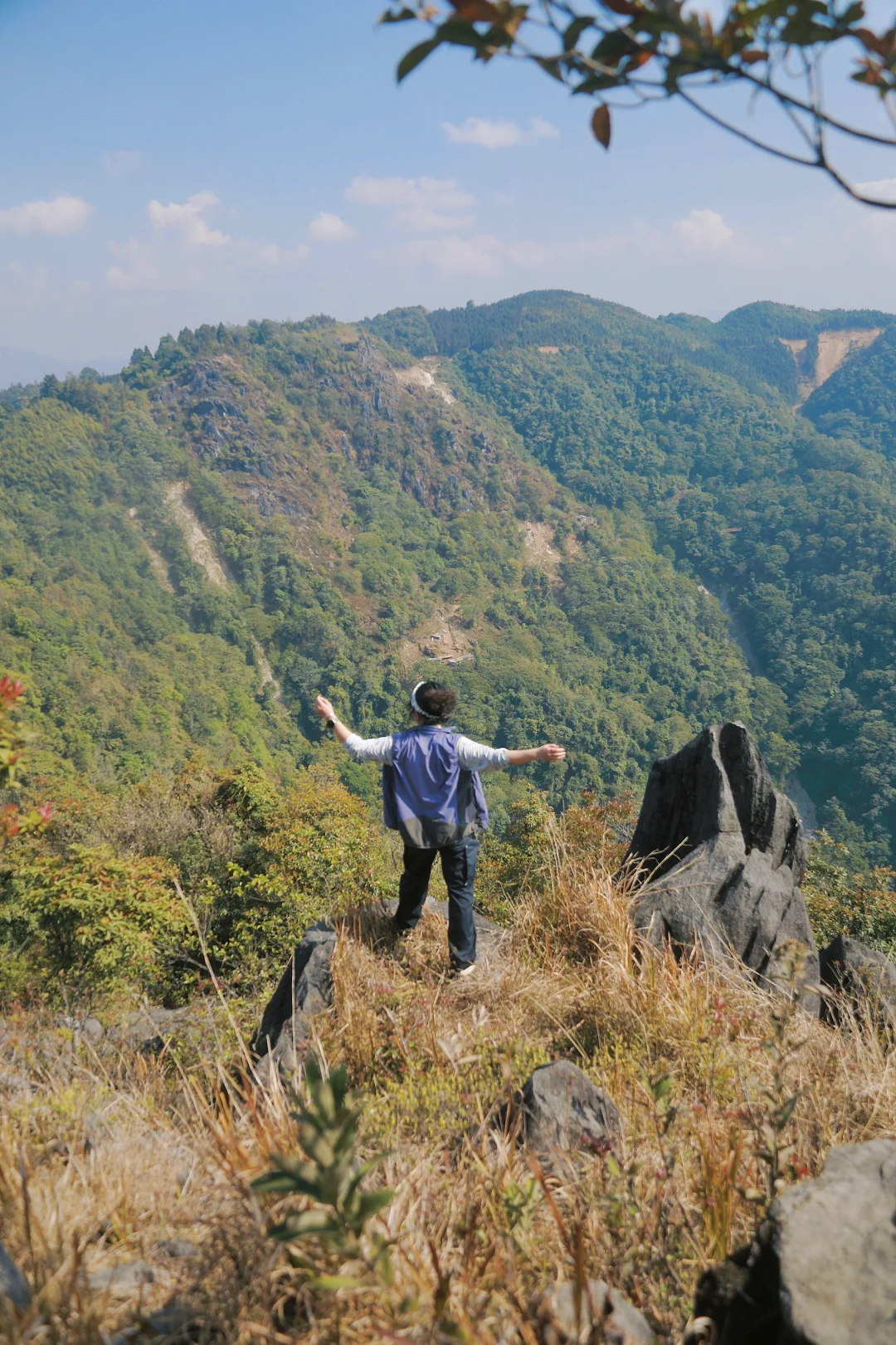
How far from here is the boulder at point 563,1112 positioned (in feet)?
6.43

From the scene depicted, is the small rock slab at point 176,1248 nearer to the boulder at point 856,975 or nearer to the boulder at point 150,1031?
the boulder at point 150,1031

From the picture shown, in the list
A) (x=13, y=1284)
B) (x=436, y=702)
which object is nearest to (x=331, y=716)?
(x=436, y=702)

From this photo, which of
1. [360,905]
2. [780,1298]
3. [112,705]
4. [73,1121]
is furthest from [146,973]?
[112,705]

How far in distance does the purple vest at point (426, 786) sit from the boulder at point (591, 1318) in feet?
6.37

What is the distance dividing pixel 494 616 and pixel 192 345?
6208 centimetres

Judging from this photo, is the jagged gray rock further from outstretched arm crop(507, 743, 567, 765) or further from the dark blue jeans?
outstretched arm crop(507, 743, 567, 765)

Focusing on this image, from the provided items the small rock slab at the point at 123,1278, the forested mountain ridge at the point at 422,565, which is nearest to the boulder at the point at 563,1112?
the small rock slab at the point at 123,1278

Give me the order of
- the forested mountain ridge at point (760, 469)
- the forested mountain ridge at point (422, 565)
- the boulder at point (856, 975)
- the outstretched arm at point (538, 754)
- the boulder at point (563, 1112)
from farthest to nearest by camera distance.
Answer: the forested mountain ridge at point (760, 469) → the forested mountain ridge at point (422, 565) → the boulder at point (856, 975) → the outstretched arm at point (538, 754) → the boulder at point (563, 1112)

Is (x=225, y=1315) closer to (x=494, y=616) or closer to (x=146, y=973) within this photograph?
(x=146, y=973)

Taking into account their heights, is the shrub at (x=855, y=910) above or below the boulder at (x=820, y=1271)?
below

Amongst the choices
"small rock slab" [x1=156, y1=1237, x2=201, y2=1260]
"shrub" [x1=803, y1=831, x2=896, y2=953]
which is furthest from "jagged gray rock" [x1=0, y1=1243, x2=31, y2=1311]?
"shrub" [x1=803, y1=831, x2=896, y2=953]

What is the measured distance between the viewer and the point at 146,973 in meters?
9.89

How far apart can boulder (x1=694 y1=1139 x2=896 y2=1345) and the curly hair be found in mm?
2105

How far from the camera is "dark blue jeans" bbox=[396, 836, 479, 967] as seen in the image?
3.29m
